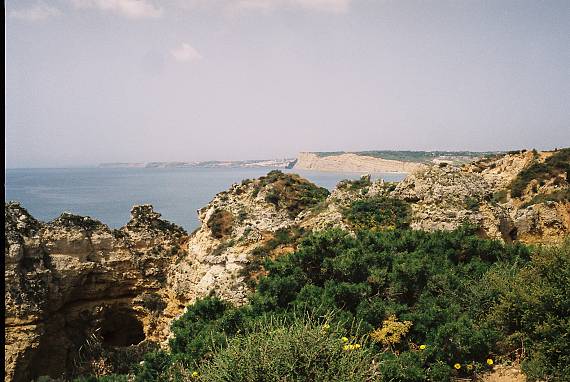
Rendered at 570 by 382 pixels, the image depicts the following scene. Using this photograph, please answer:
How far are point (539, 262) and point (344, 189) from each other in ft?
40.0

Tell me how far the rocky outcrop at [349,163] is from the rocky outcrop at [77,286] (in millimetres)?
78770

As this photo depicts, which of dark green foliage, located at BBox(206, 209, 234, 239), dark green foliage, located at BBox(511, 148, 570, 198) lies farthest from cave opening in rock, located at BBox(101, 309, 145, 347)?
dark green foliage, located at BBox(511, 148, 570, 198)

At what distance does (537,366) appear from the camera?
314 inches

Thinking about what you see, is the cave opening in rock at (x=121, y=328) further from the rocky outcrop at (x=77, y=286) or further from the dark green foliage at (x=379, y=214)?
the dark green foliage at (x=379, y=214)

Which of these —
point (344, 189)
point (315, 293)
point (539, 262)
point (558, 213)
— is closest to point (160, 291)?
point (344, 189)

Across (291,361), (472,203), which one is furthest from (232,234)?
(291,361)

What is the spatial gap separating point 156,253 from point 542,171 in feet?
95.6

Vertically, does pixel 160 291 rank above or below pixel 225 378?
below

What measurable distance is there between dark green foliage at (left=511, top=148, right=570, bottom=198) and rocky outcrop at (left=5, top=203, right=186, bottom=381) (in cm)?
2539

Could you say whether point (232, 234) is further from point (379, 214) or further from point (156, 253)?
point (379, 214)

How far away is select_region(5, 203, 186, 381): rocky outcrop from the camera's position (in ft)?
56.0

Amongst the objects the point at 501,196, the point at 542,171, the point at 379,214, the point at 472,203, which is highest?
the point at 542,171

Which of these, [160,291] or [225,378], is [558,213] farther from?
[225,378]

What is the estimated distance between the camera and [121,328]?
21.9 meters
